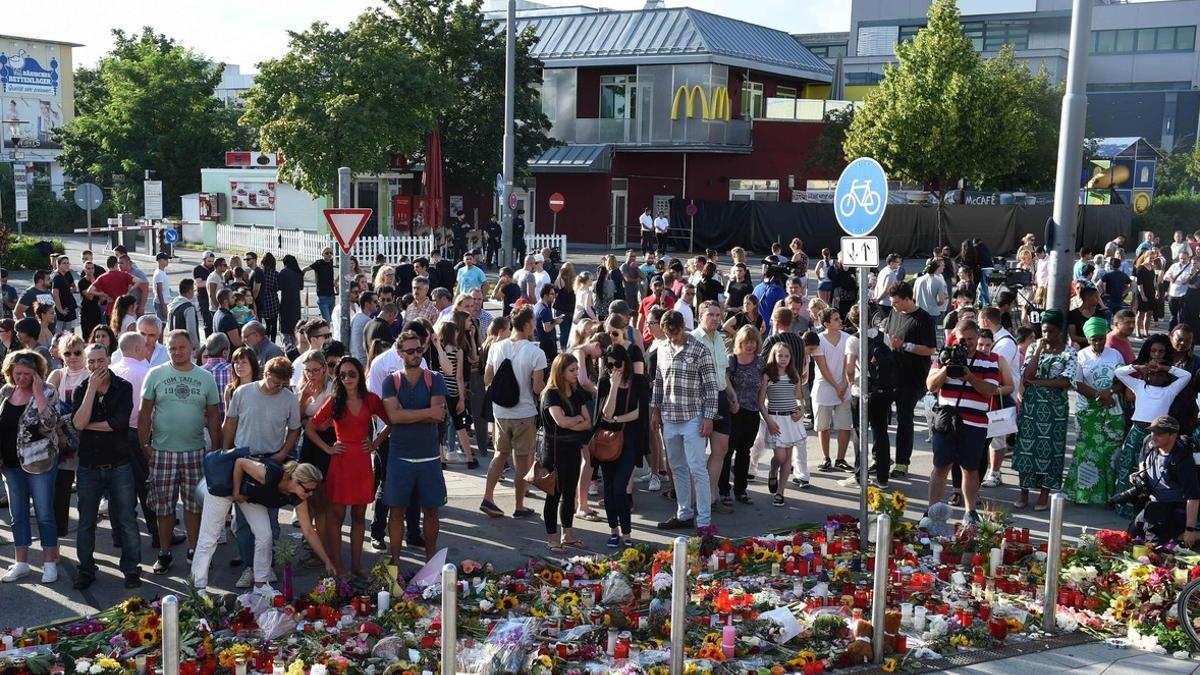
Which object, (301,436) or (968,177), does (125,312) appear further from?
(968,177)

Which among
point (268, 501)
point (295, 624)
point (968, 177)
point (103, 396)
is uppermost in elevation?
point (968, 177)

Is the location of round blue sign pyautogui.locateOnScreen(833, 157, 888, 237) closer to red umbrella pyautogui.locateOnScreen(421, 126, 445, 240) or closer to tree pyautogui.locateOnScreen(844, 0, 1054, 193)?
red umbrella pyautogui.locateOnScreen(421, 126, 445, 240)

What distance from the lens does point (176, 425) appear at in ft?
25.7

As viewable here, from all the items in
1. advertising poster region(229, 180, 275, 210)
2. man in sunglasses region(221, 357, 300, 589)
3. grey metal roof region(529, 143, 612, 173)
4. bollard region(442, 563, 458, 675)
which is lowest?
bollard region(442, 563, 458, 675)

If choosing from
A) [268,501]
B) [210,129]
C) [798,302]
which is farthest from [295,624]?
[210,129]

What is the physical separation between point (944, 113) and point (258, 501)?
30991 millimetres

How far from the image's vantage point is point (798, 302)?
43.2 feet

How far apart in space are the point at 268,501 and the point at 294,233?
28446 millimetres

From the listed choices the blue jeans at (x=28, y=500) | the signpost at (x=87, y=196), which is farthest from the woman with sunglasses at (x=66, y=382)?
the signpost at (x=87, y=196)

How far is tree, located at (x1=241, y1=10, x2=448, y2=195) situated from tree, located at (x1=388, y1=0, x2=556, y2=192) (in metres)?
2.29

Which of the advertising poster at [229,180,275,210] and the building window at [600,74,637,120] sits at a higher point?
the building window at [600,74,637,120]

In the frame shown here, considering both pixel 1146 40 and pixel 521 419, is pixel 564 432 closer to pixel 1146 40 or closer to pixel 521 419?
pixel 521 419

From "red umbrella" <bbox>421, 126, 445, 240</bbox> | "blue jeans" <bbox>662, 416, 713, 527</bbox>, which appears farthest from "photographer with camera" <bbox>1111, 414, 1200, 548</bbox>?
"red umbrella" <bbox>421, 126, 445, 240</bbox>

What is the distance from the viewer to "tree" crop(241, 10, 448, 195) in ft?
106
